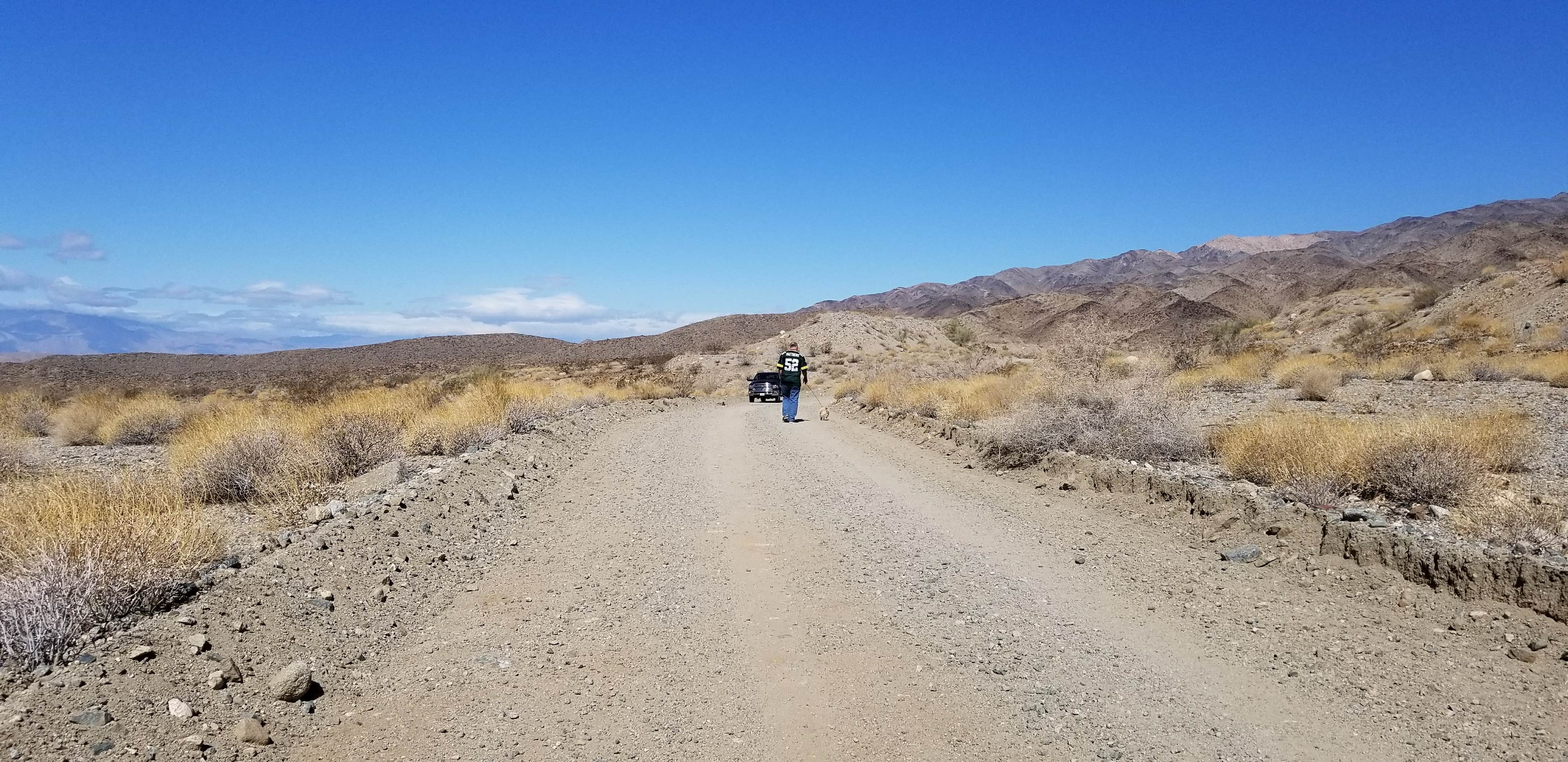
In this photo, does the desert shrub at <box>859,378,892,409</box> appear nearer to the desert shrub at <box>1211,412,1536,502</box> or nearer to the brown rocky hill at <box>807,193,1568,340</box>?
the desert shrub at <box>1211,412,1536,502</box>

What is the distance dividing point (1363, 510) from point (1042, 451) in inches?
203

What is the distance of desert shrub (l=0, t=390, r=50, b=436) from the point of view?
62.6 ft

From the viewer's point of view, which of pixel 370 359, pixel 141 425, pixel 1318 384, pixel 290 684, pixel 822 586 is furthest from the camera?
pixel 370 359

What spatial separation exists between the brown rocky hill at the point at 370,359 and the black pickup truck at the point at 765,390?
26631 mm

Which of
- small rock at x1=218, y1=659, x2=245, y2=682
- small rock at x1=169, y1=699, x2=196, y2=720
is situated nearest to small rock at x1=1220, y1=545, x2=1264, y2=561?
small rock at x1=218, y1=659, x2=245, y2=682

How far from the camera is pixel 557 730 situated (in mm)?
4168

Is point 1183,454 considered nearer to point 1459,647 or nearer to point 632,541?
point 1459,647

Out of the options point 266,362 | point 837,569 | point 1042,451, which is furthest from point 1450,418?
point 266,362

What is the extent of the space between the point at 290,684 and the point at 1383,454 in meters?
9.43

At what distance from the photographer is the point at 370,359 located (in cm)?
8556

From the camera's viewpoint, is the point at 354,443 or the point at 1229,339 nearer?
the point at 354,443

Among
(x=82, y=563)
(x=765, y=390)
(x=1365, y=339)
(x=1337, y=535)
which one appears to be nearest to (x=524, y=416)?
(x=82, y=563)

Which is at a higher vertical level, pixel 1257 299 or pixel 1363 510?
pixel 1257 299

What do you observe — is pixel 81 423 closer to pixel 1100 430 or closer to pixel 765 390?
pixel 1100 430
